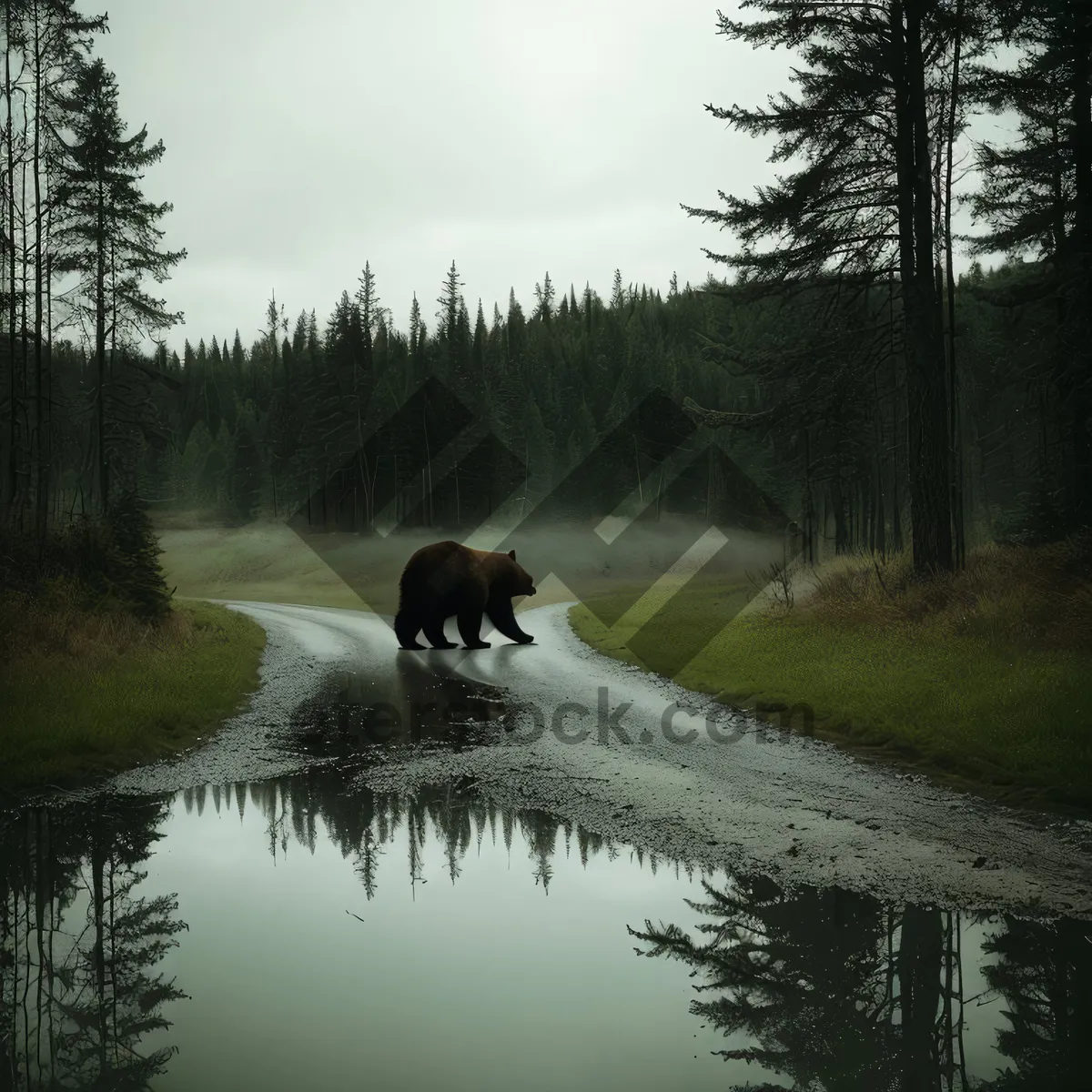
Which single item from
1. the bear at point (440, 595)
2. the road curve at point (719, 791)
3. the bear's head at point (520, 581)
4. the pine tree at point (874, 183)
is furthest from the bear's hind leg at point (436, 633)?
the pine tree at point (874, 183)

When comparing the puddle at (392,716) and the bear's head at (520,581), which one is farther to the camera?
the bear's head at (520,581)

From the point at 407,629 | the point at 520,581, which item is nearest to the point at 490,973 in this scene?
the point at 407,629

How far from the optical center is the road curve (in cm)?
535

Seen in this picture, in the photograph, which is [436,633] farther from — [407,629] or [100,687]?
[100,687]

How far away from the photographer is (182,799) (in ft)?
23.5

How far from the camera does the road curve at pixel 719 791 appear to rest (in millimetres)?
5352

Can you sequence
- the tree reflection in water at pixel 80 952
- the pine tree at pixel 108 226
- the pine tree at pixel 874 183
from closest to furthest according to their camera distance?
the tree reflection in water at pixel 80 952 → the pine tree at pixel 874 183 → the pine tree at pixel 108 226

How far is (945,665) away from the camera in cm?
1102

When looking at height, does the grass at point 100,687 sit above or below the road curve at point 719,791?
above

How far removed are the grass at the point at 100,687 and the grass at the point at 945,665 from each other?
23.7 feet

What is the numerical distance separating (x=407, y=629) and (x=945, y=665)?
35.2 feet

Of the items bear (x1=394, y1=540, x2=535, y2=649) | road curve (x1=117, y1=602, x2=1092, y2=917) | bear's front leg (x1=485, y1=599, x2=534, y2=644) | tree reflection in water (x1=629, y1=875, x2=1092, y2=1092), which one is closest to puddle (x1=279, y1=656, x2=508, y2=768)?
road curve (x1=117, y1=602, x2=1092, y2=917)

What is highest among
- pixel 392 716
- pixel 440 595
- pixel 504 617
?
pixel 440 595

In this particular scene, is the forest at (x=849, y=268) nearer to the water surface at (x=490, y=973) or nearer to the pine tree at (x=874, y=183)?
the pine tree at (x=874, y=183)
